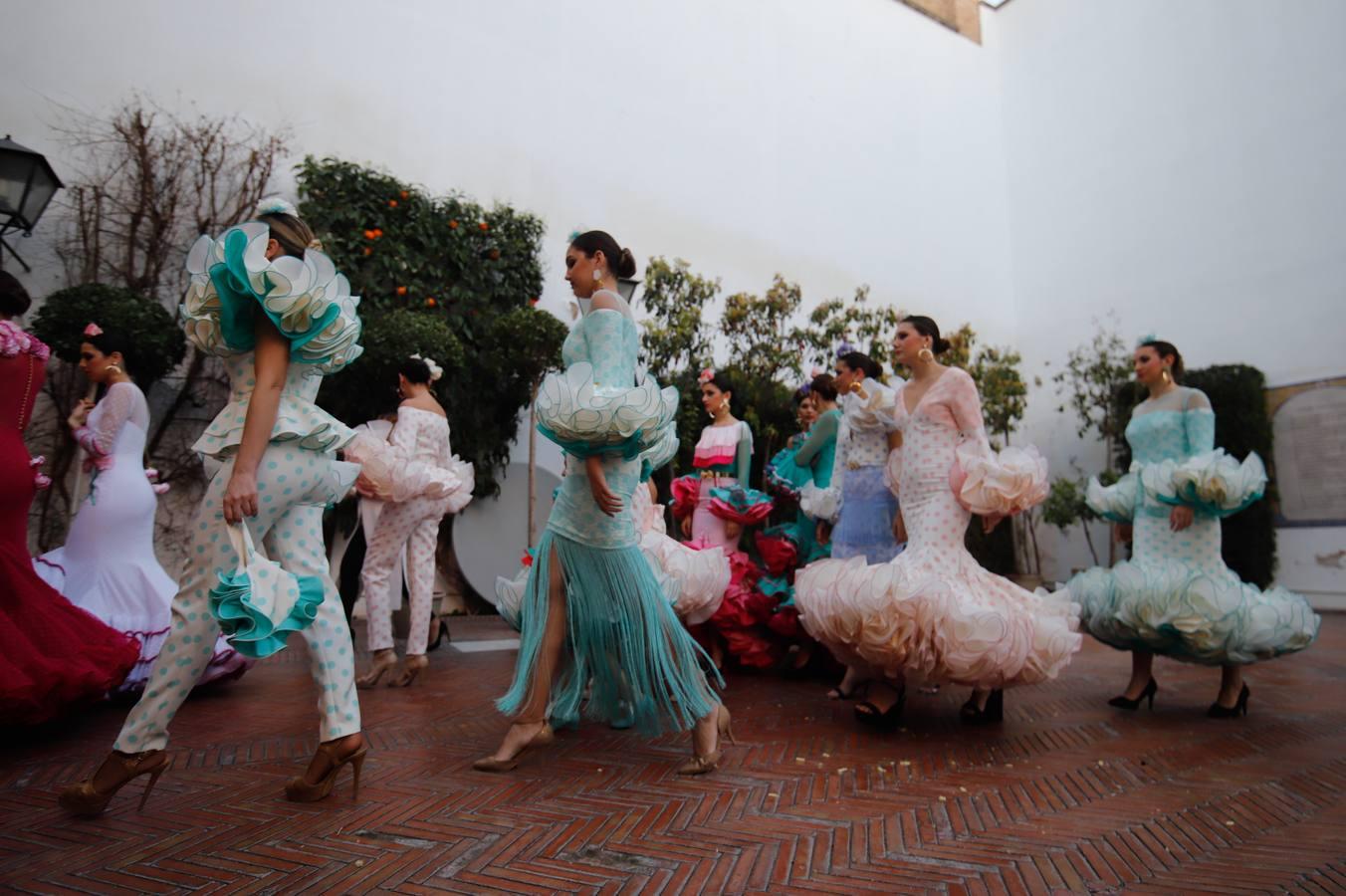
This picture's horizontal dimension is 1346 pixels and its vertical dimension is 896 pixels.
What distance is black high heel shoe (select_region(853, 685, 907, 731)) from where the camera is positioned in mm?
3730

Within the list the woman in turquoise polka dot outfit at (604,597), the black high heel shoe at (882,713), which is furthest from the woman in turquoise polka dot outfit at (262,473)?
the black high heel shoe at (882,713)

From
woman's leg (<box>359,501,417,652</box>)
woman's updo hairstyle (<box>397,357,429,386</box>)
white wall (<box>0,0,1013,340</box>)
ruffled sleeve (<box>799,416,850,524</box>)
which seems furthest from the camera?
white wall (<box>0,0,1013,340</box>)

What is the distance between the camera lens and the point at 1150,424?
4.56 meters

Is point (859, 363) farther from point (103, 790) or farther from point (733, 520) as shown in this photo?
point (103, 790)

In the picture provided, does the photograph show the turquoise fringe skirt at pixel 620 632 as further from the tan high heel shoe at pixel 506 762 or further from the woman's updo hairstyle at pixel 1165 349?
the woman's updo hairstyle at pixel 1165 349

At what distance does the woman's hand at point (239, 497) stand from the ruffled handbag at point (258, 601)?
35 millimetres

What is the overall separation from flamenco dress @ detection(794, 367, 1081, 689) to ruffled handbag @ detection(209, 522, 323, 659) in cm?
220

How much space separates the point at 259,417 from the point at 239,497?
0.25 metres

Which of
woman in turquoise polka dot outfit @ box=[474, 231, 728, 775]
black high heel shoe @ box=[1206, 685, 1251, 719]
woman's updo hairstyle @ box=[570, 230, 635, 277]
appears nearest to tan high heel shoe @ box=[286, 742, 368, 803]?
woman in turquoise polka dot outfit @ box=[474, 231, 728, 775]

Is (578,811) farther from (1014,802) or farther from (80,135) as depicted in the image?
(80,135)

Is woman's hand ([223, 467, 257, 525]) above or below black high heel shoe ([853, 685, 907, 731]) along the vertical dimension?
above

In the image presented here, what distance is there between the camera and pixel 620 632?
298 centimetres

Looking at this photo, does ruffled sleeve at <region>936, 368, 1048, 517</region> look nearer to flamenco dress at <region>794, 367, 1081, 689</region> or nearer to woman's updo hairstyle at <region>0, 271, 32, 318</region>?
flamenco dress at <region>794, 367, 1081, 689</region>

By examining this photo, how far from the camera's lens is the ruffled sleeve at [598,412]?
2.73 metres
